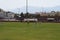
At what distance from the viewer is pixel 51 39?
560 inches

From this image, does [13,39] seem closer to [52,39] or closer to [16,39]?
[16,39]

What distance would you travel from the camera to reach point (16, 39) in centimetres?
1404

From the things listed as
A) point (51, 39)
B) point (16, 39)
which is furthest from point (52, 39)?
point (16, 39)

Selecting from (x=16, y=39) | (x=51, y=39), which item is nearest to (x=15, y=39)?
(x=16, y=39)

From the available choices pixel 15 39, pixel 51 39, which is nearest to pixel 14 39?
pixel 15 39

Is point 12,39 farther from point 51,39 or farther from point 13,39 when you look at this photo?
point 51,39

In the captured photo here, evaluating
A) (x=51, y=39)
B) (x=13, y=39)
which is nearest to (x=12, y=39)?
(x=13, y=39)

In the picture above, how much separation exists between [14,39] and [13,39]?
69mm

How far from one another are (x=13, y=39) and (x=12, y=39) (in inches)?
2.7

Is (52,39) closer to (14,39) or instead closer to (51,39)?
(51,39)

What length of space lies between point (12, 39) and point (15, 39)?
0.20 meters

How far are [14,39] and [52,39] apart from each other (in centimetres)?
259

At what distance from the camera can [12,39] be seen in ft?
46.1

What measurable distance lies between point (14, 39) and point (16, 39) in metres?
0.13
